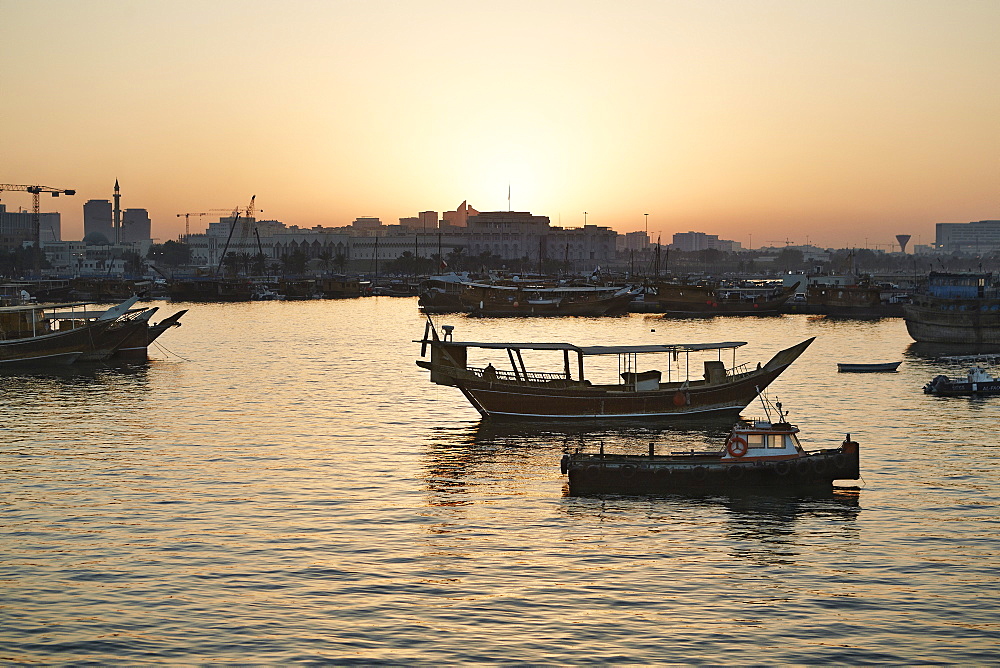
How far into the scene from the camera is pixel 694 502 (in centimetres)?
3244

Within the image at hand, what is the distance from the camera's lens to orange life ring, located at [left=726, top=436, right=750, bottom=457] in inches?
1302

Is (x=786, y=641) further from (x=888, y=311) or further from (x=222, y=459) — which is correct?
(x=888, y=311)

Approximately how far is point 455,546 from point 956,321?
236ft

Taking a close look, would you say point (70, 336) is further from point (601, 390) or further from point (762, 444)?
point (762, 444)

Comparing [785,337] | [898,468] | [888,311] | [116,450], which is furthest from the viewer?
[888,311]

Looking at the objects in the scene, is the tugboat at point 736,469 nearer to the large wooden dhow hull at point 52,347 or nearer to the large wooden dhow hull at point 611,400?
the large wooden dhow hull at point 611,400

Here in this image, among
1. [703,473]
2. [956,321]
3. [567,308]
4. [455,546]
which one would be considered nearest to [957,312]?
[956,321]

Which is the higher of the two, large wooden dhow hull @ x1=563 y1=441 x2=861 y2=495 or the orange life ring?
the orange life ring

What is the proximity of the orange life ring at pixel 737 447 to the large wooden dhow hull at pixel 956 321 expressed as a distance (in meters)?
62.7

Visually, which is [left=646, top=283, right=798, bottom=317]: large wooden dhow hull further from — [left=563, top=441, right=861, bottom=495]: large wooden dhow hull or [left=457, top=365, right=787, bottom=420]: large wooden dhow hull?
[left=563, top=441, right=861, bottom=495]: large wooden dhow hull

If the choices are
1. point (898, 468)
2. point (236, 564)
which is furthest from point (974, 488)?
point (236, 564)

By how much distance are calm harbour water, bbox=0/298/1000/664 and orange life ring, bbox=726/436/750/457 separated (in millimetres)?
1400

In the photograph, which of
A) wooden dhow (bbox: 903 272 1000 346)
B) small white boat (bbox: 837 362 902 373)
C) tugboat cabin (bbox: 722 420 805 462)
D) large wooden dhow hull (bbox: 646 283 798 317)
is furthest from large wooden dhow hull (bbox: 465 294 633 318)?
tugboat cabin (bbox: 722 420 805 462)

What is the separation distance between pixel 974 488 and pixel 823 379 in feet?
104
